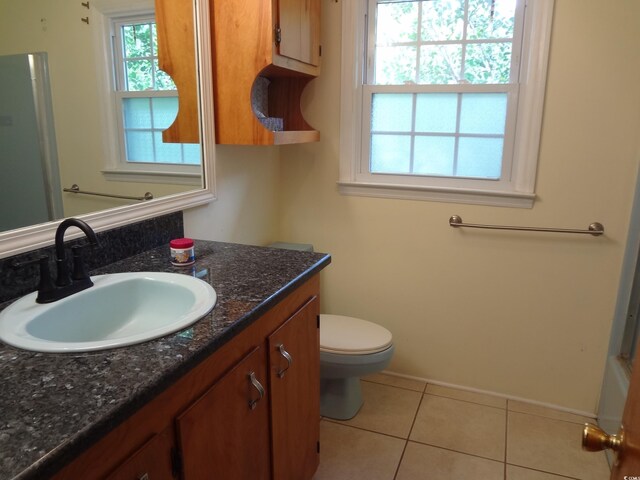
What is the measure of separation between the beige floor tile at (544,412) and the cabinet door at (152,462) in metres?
1.84

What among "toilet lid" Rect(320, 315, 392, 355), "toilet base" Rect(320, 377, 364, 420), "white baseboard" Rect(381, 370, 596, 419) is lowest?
"white baseboard" Rect(381, 370, 596, 419)

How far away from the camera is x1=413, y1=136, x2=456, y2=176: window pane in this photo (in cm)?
222

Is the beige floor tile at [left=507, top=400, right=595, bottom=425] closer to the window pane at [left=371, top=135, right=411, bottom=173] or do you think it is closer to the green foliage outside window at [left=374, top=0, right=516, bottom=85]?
the window pane at [left=371, top=135, right=411, bottom=173]

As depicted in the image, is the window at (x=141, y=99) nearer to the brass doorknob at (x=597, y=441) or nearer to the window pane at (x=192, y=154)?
the window pane at (x=192, y=154)

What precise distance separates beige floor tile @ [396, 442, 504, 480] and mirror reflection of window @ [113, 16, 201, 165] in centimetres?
147

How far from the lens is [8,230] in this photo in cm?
114

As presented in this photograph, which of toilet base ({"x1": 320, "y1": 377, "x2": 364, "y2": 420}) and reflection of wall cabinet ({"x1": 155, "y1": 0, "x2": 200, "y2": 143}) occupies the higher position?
reflection of wall cabinet ({"x1": 155, "y1": 0, "x2": 200, "y2": 143})

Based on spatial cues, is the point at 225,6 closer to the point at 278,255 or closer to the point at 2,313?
the point at 278,255

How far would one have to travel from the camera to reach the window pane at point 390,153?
7.54 feet

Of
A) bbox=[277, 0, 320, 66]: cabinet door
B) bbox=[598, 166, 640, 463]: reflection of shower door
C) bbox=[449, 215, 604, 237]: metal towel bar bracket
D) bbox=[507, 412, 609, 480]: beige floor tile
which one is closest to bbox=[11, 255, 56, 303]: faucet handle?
bbox=[277, 0, 320, 66]: cabinet door

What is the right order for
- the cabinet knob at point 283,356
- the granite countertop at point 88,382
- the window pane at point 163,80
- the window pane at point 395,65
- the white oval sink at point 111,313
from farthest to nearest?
the window pane at point 395,65, the window pane at point 163,80, the cabinet knob at point 283,356, the white oval sink at point 111,313, the granite countertop at point 88,382

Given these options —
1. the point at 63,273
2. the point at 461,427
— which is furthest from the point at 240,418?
the point at 461,427

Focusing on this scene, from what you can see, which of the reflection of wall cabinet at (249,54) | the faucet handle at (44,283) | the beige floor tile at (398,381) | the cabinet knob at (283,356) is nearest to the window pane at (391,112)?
the reflection of wall cabinet at (249,54)

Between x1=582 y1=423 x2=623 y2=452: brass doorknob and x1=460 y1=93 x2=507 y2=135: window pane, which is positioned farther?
x1=460 y1=93 x2=507 y2=135: window pane
